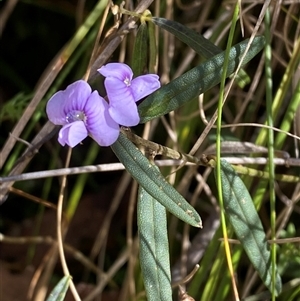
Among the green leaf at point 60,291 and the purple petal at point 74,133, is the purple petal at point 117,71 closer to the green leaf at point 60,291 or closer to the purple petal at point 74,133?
the purple petal at point 74,133

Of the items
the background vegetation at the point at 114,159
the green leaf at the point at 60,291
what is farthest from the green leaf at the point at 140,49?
the green leaf at the point at 60,291

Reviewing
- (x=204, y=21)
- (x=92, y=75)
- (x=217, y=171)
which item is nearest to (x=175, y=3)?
(x=204, y=21)

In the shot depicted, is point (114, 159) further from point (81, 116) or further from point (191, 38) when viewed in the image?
point (81, 116)

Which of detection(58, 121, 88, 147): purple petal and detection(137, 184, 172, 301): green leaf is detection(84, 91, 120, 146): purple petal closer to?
detection(58, 121, 88, 147): purple petal

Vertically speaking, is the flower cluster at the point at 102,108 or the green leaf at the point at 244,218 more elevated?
the flower cluster at the point at 102,108

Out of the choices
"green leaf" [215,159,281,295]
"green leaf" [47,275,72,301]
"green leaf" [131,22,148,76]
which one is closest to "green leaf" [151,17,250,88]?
"green leaf" [131,22,148,76]

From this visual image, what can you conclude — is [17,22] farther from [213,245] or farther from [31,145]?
[213,245]
